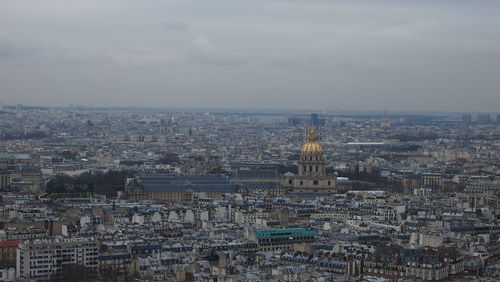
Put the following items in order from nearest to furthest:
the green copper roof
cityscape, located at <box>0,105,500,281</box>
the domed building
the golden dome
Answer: cityscape, located at <box>0,105,500,281</box>, the green copper roof, the domed building, the golden dome

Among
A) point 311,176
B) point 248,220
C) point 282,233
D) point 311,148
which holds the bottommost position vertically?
point 248,220

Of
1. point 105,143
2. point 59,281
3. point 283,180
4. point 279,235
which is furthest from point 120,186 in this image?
point 105,143

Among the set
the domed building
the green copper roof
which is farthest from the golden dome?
the green copper roof

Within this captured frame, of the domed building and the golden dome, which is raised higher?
the golden dome

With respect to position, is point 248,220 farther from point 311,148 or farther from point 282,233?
point 311,148

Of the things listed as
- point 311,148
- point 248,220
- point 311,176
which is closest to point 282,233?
point 248,220

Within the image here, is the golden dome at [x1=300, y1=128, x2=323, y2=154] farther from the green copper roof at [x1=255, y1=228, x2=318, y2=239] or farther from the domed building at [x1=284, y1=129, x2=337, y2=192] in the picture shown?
the green copper roof at [x1=255, y1=228, x2=318, y2=239]

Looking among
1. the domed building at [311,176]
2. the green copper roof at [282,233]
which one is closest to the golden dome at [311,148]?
the domed building at [311,176]
